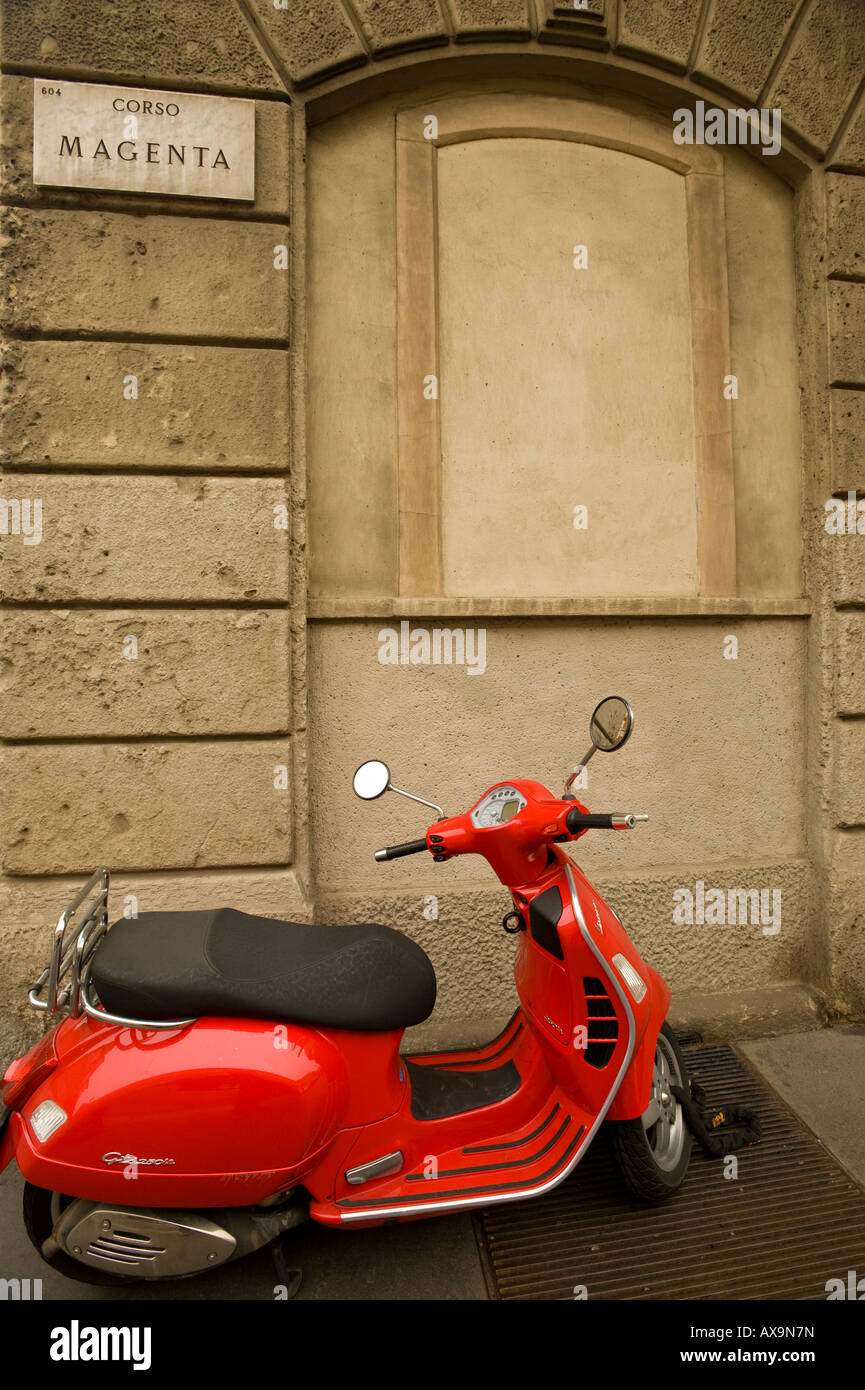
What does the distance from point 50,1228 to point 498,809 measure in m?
1.51

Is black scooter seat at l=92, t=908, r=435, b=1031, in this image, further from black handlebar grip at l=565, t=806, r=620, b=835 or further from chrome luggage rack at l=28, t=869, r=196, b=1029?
black handlebar grip at l=565, t=806, r=620, b=835

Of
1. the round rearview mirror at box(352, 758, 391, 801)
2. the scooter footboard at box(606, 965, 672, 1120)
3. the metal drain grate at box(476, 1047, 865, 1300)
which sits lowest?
the metal drain grate at box(476, 1047, 865, 1300)

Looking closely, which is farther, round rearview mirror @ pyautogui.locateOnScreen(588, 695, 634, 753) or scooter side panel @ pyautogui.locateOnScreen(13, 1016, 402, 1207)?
round rearview mirror @ pyautogui.locateOnScreen(588, 695, 634, 753)

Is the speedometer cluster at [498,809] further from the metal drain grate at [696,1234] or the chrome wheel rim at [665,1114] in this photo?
the metal drain grate at [696,1234]

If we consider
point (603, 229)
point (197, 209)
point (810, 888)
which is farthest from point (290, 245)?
point (810, 888)

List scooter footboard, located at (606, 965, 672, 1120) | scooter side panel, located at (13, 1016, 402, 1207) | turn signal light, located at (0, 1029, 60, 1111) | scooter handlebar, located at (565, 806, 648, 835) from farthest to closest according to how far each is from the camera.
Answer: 1. scooter footboard, located at (606, 965, 672, 1120)
2. scooter handlebar, located at (565, 806, 648, 835)
3. turn signal light, located at (0, 1029, 60, 1111)
4. scooter side panel, located at (13, 1016, 402, 1207)

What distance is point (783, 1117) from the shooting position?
305cm

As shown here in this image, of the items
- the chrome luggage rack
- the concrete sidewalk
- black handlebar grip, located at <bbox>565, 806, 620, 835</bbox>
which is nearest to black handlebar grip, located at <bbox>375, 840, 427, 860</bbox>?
black handlebar grip, located at <bbox>565, 806, 620, 835</bbox>

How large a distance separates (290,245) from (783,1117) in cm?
388

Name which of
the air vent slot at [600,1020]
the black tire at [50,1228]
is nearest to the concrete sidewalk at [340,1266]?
the black tire at [50,1228]

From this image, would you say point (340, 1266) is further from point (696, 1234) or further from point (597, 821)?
point (597, 821)

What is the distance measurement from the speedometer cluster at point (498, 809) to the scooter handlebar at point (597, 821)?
153mm

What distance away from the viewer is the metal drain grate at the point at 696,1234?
2.28m

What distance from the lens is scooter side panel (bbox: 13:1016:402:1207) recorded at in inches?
75.0
